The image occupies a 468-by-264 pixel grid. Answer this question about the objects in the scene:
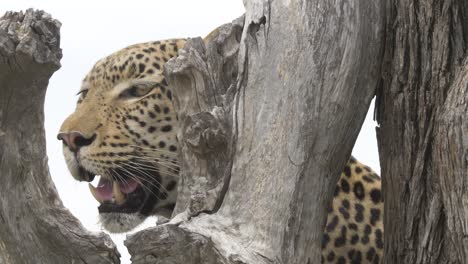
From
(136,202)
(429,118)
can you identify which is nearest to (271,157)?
(429,118)

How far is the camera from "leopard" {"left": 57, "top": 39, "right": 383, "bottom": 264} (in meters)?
8.21

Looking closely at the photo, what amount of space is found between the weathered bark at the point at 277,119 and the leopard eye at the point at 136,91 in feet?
7.49

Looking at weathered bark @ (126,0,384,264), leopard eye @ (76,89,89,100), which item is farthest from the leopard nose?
weathered bark @ (126,0,384,264)

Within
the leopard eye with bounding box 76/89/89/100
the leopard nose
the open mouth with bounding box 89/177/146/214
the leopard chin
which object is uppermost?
the leopard eye with bounding box 76/89/89/100

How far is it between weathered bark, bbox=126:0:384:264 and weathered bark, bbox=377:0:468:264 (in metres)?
0.14

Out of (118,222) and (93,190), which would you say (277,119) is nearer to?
(118,222)

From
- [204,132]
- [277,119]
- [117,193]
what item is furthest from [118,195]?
[277,119]

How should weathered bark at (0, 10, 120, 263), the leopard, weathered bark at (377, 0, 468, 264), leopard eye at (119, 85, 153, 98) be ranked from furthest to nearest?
leopard eye at (119, 85, 153, 98)
the leopard
weathered bark at (377, 0, 468, 264)
weathered bark at (0, 10, 120, 263)

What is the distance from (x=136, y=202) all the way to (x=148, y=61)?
991 millimetres

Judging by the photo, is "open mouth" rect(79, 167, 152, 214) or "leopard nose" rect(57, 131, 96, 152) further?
"leopard nose" rect(57, 131, 96, 152)

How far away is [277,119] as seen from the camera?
21.1 feet

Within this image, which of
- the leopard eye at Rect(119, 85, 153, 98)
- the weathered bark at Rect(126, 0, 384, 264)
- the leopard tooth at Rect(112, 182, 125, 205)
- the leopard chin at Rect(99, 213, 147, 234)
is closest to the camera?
the weathered bark at Rect(126, 0, 384, 264)

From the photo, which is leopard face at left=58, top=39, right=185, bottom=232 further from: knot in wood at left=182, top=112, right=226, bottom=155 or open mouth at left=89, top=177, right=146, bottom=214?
knot in wood at left=182, top=112, right=226, bottom=155

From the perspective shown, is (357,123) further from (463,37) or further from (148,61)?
(148,61)
